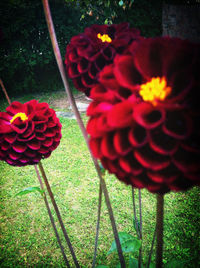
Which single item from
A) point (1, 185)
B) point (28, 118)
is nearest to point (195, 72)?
point (28, 118)

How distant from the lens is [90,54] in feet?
1.58

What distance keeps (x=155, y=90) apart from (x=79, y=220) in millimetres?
1954

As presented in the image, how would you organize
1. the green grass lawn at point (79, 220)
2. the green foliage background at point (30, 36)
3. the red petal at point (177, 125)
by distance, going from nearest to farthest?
the red petal at point (177, 125) → the green grass lawn at point (79, 220) → the green foliage background at point (30, 36)

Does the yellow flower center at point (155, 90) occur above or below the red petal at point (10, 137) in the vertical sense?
above

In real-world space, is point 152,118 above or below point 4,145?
above

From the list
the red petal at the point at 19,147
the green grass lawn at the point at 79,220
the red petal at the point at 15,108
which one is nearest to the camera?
the red petal at the point at 19,147

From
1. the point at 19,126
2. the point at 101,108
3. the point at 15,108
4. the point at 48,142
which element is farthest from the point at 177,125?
the point at 15,108

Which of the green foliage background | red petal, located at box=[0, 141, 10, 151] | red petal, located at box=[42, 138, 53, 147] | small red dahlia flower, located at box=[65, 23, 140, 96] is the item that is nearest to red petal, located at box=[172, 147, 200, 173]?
small red dahlia flower, located at box=[65, 23, 140, 96]

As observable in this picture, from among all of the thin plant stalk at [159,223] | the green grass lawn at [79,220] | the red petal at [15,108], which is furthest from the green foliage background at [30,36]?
the thin plant stalk at [159,223]

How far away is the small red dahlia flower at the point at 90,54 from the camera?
1.55 feet

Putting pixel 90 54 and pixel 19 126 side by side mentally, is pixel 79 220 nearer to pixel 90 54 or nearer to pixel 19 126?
pixel 19 126

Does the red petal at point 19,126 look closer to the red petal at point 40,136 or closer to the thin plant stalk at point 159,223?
the red petal at point 40,136

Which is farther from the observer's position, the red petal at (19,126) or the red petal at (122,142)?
the red petal at (19,126)

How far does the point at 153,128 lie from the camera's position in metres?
0.34
